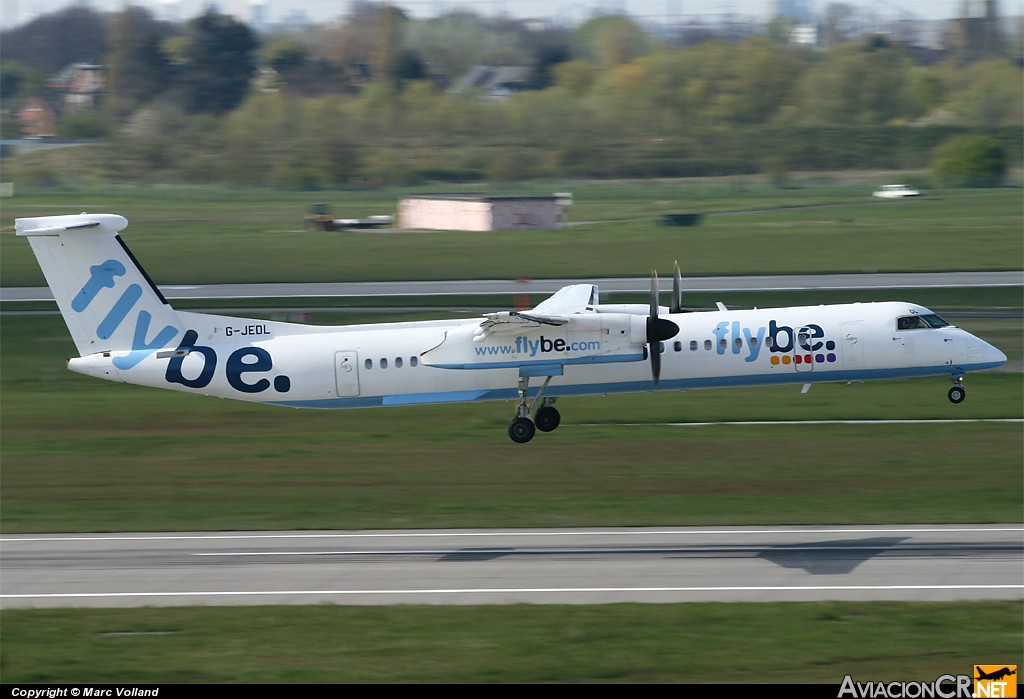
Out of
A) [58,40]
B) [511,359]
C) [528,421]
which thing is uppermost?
[58,40]

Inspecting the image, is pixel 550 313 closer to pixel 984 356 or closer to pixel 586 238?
pixel 984 356

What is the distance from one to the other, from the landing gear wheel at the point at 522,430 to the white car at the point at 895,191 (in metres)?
65.0

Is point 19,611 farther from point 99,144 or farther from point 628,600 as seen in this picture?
point 99,144

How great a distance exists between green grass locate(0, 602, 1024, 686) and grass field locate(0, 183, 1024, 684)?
0.07 metres

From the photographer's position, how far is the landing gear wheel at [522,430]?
113ft

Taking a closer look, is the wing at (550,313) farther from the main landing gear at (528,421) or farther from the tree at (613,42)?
the tree at (613,42)

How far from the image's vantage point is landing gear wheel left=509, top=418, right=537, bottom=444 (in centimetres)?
3434

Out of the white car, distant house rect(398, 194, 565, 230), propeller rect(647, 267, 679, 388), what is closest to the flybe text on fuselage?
propeller rect(647, 267, 679, 388)

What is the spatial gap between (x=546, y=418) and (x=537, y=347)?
2.35m

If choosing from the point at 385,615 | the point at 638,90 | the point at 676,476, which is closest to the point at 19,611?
the point at 385,615

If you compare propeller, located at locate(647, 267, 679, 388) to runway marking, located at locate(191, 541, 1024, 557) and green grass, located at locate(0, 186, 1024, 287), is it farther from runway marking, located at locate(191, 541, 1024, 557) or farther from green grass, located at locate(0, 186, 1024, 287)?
green grass, located at locate(0, 186, 1024, 287)

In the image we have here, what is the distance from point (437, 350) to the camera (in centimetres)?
3344

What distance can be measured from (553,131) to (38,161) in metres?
41.3

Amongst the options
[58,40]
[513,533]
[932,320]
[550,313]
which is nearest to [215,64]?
[58,40]
